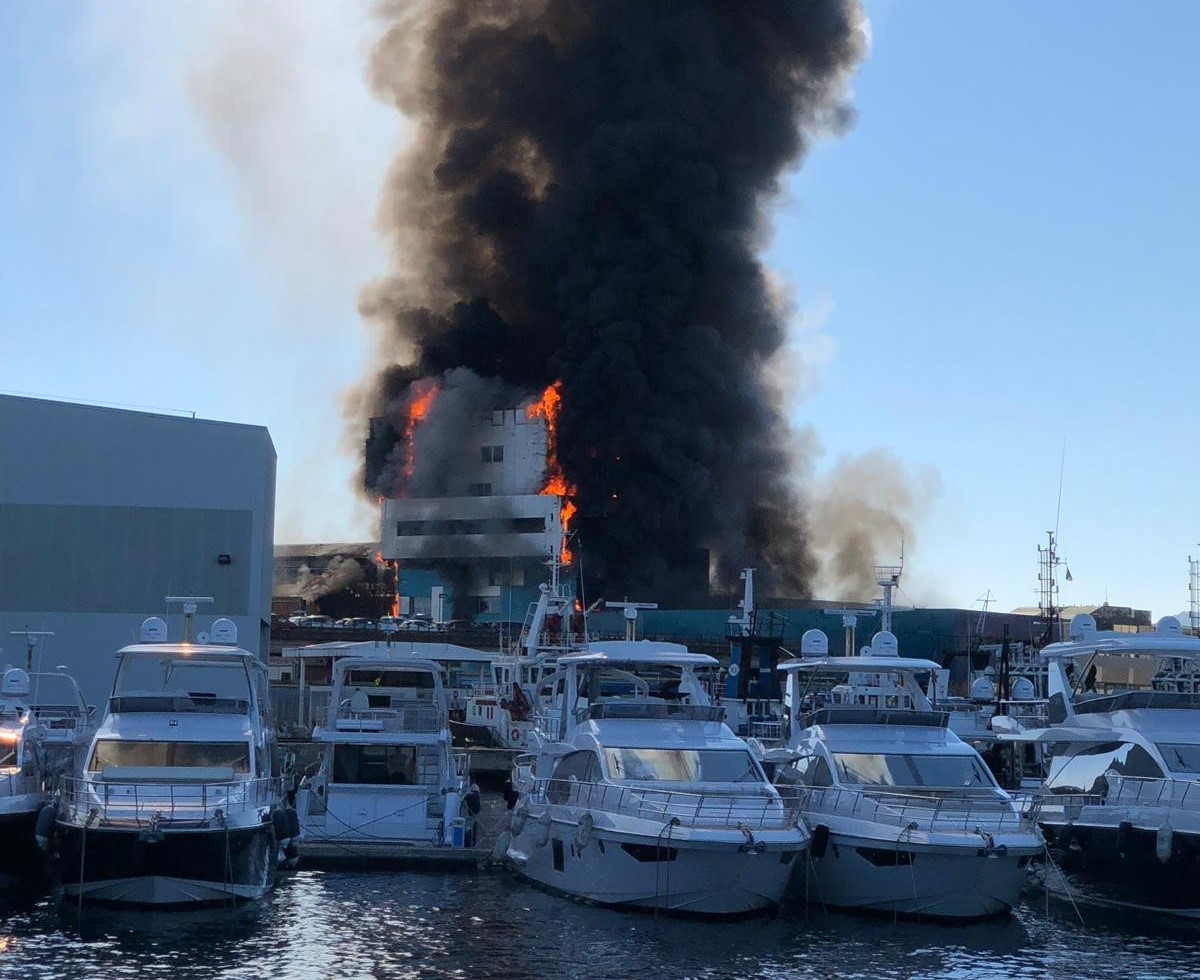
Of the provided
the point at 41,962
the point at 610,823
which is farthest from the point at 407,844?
the point at 41,962

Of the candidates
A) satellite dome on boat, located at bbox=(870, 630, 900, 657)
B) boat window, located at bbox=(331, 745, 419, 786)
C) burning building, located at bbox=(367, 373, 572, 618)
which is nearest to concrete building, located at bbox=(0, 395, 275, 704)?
boat window, located at bbox=(331, 745, 419, 786)

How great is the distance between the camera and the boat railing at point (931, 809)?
21797 millimetres

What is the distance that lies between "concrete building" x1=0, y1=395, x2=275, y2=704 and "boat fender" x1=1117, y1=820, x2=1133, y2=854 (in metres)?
26.6

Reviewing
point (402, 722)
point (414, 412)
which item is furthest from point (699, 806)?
point (414, 412)

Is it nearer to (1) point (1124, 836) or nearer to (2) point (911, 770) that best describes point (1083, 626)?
(1) point (1124, 836)

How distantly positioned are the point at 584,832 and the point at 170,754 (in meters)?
6.52

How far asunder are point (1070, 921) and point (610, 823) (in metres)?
7.06

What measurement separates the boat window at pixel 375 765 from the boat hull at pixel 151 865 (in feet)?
20.1

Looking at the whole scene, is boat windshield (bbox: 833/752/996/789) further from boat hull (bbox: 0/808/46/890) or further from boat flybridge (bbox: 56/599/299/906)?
boat hull (bbox: 0/808/46/890)

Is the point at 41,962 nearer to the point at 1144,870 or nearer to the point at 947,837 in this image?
the point at 947,837

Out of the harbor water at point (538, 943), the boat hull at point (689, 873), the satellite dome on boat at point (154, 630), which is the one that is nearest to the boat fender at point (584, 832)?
the boat hull at point (689, 873)

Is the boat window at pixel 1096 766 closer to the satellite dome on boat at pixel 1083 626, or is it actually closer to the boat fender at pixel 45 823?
the satellite dome on boat at pixel 1083 626

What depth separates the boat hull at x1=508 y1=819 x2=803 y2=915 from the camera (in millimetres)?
20859

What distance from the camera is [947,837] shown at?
838 inches
